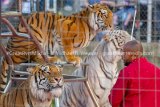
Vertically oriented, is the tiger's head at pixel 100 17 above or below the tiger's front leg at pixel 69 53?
above

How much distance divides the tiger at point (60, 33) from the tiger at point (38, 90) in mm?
791

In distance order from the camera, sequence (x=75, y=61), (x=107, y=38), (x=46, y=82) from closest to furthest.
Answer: (x=46, y=82)
(x=107, y=38)
(x=75, y=61)

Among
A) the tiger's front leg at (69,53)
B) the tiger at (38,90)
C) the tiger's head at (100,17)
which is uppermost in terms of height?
the tiger's head at (100,17)

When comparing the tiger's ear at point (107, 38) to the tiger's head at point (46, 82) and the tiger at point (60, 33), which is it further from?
the tiger's head at point (46, 82)

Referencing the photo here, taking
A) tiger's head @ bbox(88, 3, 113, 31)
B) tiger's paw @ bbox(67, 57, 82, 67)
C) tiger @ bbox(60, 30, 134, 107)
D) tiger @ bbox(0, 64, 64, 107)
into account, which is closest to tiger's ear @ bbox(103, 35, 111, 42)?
tiger @ bbox(60, 30, 134, 107)

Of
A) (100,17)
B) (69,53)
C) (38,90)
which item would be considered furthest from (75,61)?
(38,90)

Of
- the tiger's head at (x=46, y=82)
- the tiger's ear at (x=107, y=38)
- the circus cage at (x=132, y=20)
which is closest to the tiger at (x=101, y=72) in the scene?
the tiger's ear at (x=107, y=38)

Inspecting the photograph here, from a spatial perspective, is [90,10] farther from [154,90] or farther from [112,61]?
[154,90]

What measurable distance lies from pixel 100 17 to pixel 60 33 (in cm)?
45

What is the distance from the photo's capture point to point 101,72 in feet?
18.7

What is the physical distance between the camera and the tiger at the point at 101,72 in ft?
18.5

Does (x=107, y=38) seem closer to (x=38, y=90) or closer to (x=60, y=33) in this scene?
(x=60, y=33)

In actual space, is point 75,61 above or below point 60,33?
below

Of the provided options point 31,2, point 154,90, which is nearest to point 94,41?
point 31,2
